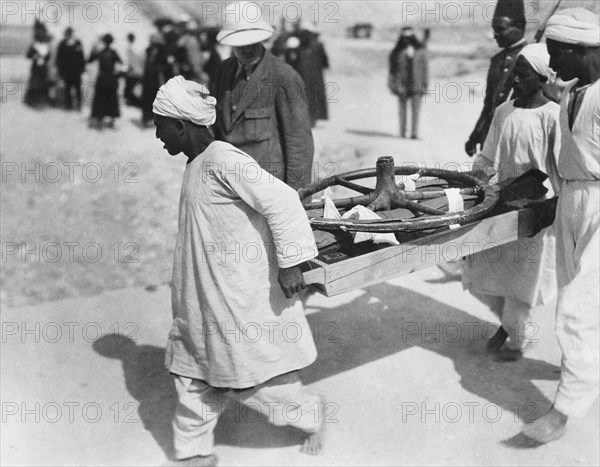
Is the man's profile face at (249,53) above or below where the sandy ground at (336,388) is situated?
above

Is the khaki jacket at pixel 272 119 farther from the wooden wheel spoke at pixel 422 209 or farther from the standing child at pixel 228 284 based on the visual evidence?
the standing child at pixel 228 284

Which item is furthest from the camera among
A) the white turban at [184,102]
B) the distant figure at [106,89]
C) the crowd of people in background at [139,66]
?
the crowd of people in background at [139,66]

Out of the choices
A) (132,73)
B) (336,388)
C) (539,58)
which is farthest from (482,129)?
(132,73)

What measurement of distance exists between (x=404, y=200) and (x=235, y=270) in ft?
3.56

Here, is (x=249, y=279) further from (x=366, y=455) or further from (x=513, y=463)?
(x=513, y=463)

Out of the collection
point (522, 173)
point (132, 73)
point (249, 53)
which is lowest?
point (522, 173)

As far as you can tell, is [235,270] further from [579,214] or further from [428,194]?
[579,214]

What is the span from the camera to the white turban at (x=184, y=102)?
3123 mm

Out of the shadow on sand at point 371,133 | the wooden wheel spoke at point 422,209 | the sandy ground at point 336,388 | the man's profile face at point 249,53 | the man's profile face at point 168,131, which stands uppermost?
the man's profile face at point 249,53

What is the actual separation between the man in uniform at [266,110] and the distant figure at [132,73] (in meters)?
8.68

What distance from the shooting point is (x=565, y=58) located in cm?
349

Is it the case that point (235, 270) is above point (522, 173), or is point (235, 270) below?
below

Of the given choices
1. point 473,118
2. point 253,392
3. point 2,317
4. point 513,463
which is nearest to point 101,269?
point 2,317

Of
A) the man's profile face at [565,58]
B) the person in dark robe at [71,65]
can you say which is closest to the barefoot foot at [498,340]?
the man's profile face at [565,58]
